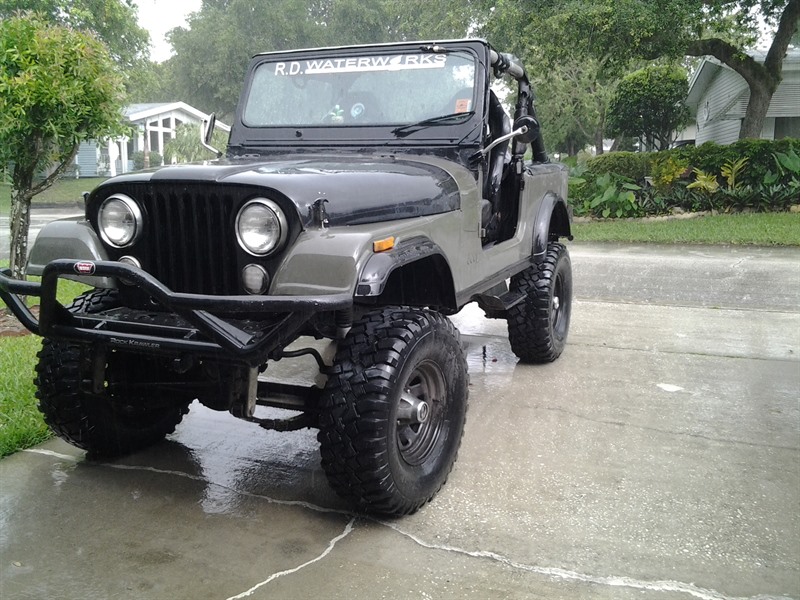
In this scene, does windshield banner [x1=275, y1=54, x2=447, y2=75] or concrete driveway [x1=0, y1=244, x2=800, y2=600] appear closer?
concrete driveway [x1=0, y1=244, x2=800, y2=600]

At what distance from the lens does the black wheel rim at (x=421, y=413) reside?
3156mm

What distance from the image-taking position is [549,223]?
5539 mm

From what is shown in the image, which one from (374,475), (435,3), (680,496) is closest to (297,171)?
(374,475)

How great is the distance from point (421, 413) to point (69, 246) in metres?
1.58

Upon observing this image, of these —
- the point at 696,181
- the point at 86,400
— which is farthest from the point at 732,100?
the point at 86,400

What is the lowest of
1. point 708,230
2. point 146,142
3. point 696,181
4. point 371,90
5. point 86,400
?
point 86,400

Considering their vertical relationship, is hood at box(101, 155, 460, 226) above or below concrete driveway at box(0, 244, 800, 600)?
above

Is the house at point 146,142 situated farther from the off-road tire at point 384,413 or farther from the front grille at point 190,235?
the off-road tire at point 384,413

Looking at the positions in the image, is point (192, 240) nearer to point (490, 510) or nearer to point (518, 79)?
point (490, 510)

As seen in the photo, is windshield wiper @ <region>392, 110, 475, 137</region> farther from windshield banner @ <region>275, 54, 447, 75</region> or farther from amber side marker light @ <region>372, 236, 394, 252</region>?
amber side marker light @ <region>372, 236, 394, 252</region>

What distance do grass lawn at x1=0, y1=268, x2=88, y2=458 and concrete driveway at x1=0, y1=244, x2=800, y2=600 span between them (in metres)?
0.11

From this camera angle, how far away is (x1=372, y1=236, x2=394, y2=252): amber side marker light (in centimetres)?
290

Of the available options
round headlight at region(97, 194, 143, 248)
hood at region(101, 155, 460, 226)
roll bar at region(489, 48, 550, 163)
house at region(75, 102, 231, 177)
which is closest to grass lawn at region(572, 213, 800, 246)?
roll bar at region(489, 48, 550, 163)

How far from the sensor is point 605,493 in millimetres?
3438
